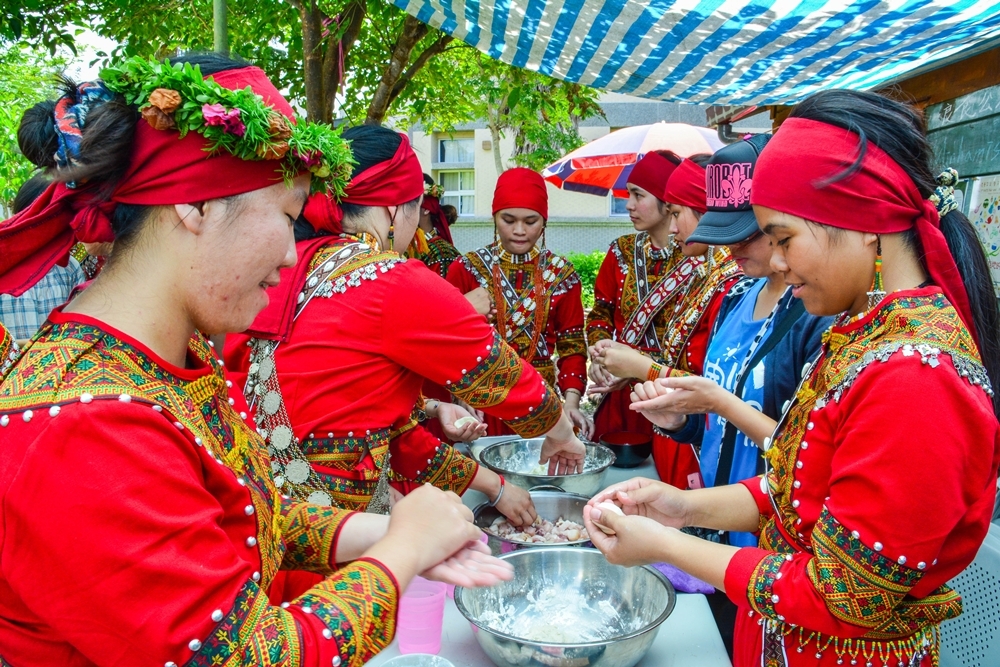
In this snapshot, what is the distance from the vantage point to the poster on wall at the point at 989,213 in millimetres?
2764

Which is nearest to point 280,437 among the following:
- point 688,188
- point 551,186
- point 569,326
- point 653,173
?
point 688,188

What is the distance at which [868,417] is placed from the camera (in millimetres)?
1284

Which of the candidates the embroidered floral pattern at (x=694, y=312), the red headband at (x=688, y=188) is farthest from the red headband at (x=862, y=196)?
the red headband at (x=688, y=188)

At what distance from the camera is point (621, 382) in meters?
3.84

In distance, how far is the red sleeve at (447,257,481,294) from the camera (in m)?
4.76

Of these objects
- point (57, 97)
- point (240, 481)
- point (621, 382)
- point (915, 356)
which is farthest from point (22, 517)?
point (621, 382)

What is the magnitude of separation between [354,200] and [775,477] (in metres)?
1.53

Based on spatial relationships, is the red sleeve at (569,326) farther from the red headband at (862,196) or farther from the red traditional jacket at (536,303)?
the red headband at (862,196)

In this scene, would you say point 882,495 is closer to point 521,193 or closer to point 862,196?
point 862,196

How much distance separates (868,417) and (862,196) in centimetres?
44

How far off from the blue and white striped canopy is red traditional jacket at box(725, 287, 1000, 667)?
163cm

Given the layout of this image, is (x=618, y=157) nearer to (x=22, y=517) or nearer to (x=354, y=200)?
(x=354, y=200)

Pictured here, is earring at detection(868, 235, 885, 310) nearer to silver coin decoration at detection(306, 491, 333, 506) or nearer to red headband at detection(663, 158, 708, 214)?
silver coin decoration at detection(306, 491, 333, 506)

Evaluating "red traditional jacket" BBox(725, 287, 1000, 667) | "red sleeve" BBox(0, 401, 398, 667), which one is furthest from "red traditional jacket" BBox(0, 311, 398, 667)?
"red traditional jacket" BBox(725, 287, 1000, 667)
